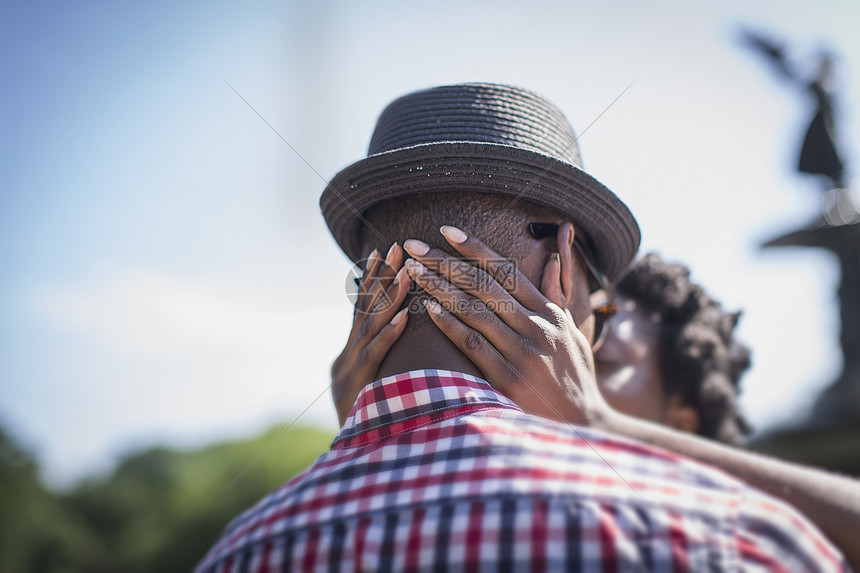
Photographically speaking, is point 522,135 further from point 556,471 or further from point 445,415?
point 556,471

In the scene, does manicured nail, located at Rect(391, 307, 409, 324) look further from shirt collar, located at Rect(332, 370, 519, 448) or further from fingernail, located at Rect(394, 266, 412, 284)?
shirt collar, located at Rect(332, 370, 519, 448)

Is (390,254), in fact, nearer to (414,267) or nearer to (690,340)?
(414,267)

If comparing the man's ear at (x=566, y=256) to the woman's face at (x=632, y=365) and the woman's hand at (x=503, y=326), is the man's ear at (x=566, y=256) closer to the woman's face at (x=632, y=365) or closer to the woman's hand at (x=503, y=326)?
the woman's hand at (x=503, y=326)

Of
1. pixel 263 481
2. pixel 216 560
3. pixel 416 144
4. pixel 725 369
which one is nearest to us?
pixel 216 560

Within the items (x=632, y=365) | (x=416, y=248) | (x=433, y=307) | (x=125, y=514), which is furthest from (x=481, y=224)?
(x=125, y=514)

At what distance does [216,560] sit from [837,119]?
1478 centimetres

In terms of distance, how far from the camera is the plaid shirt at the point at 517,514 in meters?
1.30

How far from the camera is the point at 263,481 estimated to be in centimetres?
3694

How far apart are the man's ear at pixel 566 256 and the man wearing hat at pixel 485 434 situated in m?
0.01

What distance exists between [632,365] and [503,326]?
2510 millimetres

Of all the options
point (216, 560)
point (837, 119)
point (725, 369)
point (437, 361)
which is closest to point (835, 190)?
point (837, 119)

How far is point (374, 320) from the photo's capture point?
7.58ft

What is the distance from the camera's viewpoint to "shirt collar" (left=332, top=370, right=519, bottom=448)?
175 centimetres

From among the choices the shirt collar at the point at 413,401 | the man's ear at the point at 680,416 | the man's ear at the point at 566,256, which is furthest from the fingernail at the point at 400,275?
the man's ear at the point at 680,416
